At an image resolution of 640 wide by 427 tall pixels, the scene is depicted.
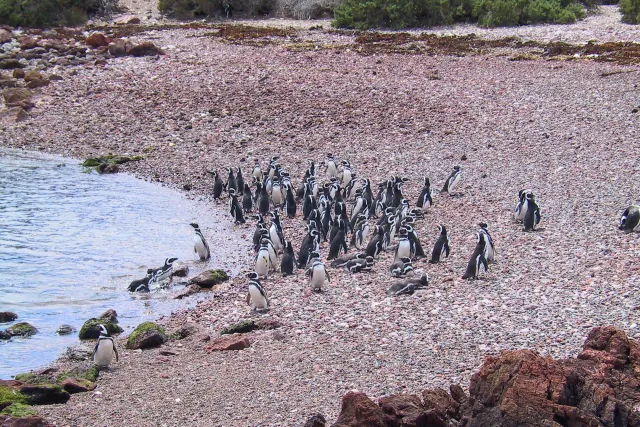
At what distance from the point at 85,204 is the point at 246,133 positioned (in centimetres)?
474

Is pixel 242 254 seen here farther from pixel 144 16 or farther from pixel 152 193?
pixel 144 16

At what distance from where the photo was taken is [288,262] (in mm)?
13578

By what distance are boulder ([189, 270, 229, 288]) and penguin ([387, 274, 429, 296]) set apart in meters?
3.33

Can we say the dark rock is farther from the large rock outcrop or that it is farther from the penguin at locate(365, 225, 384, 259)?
the penguin at locate(365, 225, 384, 259)

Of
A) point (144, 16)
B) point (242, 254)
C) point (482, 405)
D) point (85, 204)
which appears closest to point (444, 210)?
point (242, 254)

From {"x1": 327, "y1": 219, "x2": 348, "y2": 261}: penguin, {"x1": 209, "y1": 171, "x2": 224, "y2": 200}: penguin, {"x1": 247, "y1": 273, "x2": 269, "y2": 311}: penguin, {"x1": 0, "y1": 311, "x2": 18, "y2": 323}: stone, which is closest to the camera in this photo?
{"x1": 247, "y1": 273, "x2": 269, "y2": 311}: penguin

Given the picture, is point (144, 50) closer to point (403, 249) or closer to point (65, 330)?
point (403, 249)

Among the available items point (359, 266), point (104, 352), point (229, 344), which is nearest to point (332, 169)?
point (359, 266)

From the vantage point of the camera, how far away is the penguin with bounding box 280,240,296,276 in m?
13.5

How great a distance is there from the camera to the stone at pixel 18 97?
25328 millimetres

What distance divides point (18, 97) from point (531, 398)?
22.8 meters

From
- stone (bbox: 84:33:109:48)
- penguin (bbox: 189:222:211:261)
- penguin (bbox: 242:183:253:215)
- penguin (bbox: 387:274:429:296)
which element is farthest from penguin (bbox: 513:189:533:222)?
stone (bbox: 84:33:109:48)

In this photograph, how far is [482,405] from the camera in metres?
6.36

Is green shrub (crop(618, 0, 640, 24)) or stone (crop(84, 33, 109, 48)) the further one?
stone (crop(84, 33, 109, 48))
